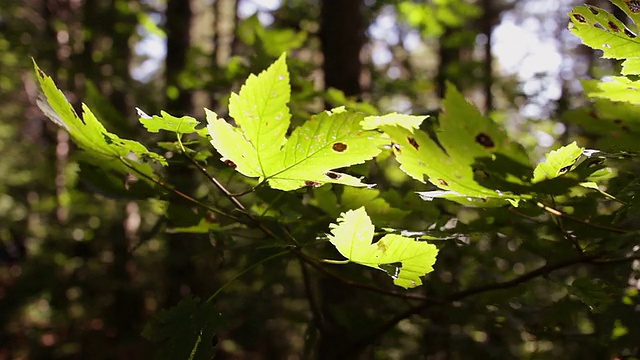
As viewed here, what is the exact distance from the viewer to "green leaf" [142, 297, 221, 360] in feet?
2.46

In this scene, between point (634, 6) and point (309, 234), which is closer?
point (634, 6)

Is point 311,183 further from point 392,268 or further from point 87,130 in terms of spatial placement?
point 87,130

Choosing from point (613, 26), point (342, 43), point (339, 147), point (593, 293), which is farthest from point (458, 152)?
point (342, 43)

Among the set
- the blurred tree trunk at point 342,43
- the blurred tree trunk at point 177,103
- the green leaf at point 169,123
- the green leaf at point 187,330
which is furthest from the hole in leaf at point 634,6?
the blurred tree trunk at point 177,103

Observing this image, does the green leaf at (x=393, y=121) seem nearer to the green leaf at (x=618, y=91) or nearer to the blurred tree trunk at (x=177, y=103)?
the green leaf at (x=618, y=91)

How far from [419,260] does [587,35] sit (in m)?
0.38

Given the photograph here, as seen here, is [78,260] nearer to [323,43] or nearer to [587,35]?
[323,43]

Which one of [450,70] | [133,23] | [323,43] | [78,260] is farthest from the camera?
[78,260]

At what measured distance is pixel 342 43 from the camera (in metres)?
2.15

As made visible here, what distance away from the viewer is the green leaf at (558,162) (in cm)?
61

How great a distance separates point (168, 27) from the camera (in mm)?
4180

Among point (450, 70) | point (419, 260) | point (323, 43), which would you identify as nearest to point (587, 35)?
point (419, 260)

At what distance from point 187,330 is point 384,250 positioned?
14.7 inches

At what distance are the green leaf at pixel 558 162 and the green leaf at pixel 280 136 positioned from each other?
0.69ft
